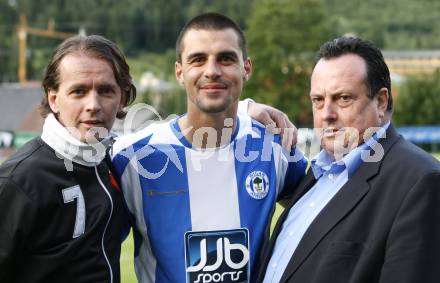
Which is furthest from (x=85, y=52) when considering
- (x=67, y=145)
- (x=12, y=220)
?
(x=12, y=220)

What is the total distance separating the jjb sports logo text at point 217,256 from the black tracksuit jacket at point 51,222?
482 mm

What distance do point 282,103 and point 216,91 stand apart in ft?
138

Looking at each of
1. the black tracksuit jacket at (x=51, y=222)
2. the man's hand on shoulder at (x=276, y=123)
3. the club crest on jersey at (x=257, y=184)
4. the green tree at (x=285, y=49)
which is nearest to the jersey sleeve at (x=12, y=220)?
the black tracksuit jacket at (x=51, y=222)

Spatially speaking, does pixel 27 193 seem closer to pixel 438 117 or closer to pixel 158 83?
pixel 438 117

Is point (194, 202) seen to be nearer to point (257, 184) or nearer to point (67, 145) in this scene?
point (257, 184)

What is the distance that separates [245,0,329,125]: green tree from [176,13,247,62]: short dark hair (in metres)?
40.2

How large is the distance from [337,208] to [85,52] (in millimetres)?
1293

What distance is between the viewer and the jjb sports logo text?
140 inches

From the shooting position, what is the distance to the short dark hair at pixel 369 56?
10.2 feet

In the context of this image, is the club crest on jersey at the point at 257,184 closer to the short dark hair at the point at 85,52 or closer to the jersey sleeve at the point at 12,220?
the short dark hair at the point at 85,52

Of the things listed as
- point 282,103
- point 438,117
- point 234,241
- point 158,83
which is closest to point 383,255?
point 234,241

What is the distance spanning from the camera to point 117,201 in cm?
335

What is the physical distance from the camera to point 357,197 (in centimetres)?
295

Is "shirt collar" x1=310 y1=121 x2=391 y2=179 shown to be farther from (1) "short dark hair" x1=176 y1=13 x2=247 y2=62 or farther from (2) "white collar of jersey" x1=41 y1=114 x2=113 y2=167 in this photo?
(2) "white collar of jersey" x1=41 y1=114 x2=113 y2=167
